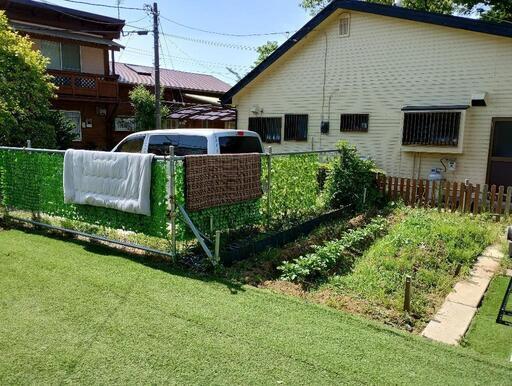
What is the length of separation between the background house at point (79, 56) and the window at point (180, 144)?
12.8 m

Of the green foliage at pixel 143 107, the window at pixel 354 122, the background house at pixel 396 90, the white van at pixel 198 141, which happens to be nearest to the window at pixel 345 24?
the background house at pixel 396 90

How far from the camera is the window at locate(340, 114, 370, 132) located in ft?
39.2

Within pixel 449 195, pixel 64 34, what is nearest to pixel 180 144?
pixel 449 195

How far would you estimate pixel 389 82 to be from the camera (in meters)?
11.3

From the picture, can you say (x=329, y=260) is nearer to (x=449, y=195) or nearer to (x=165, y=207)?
(x=165, y=207)

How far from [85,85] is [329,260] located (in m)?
17.7

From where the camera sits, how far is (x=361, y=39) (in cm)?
→ 1183

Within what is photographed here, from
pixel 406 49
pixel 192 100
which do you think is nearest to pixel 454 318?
pixel 406 49

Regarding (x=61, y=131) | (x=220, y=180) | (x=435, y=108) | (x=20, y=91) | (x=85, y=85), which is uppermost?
(x=85, y=85)

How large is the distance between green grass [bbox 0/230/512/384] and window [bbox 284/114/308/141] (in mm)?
9292

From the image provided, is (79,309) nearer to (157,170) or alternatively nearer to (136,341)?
(136,341)

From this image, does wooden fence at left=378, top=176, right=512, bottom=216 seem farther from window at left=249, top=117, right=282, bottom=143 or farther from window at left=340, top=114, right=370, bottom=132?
window at left=249, top=117, right=282, bottom=143

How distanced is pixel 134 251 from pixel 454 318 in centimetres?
432

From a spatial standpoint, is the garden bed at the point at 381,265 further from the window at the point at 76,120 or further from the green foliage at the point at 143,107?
the window at the point at 76,120
